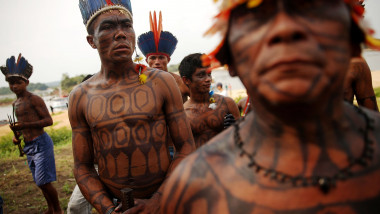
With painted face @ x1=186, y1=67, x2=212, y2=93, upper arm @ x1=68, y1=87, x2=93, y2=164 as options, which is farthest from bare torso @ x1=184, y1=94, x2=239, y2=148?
upper arm @ x1=68, y1=87, x2=93, y2=164

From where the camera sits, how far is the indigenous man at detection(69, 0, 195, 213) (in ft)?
7.74

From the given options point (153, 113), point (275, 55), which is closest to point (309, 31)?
point (275, 55)

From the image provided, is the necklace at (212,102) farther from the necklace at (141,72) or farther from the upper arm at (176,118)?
the necklace at (141,72)

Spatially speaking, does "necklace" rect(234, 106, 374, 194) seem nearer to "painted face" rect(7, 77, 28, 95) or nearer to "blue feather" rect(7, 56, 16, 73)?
"painted face" rect(7, 77, 28, 95)

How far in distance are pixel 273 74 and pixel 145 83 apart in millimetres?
1722

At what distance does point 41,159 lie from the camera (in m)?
5.39

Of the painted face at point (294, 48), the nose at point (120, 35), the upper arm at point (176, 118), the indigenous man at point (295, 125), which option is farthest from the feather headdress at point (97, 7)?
the painted face at point (294, 48)

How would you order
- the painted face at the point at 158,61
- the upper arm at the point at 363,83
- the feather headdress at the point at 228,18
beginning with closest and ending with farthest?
the feather headdress at the point at 228,18 → the upper arm at the point at 363,83 → the painted face at the point at 158,61

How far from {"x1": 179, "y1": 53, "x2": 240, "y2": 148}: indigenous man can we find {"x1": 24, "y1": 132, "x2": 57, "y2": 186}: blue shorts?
327 centimetres

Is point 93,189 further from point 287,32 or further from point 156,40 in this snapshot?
point 156,40

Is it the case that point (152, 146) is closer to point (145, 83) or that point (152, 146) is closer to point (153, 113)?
point (153, 113)

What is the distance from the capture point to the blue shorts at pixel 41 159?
5.25 metres

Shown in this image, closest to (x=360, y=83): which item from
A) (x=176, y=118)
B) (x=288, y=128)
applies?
(x=176, y=118)

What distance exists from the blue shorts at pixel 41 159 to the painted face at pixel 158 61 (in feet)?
9.06
